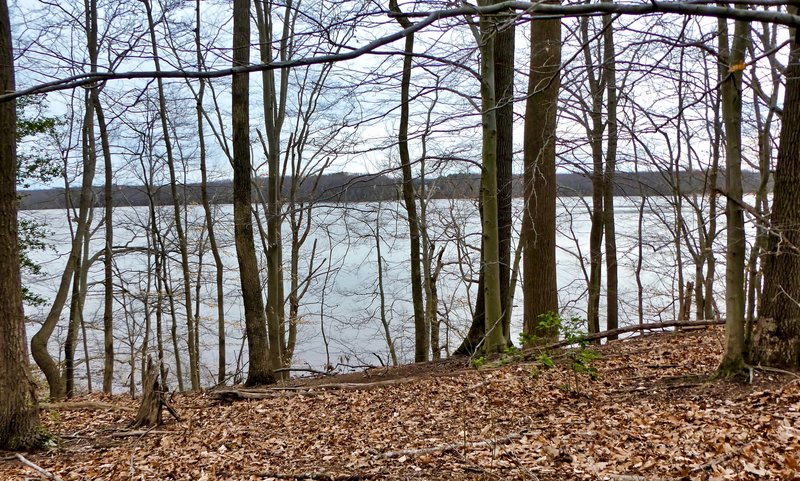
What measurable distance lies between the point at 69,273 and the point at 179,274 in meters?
9.11

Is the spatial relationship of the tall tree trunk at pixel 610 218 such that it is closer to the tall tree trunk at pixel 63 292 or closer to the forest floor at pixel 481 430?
the forest floor at pixel 481 430

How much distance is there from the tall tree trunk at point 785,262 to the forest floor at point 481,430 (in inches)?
10.0

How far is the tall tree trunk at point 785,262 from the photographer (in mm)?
4539

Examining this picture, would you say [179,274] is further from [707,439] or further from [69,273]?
[707,439]

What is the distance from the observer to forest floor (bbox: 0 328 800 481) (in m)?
3.71

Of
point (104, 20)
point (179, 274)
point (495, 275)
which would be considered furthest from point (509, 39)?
point (179, 274)

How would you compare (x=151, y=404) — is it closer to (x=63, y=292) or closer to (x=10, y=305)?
(x=10, y=305)

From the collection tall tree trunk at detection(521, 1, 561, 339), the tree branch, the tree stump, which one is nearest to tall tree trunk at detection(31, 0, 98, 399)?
the tree stump

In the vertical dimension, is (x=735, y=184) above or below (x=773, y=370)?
above

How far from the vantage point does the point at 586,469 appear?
3609 millimetres

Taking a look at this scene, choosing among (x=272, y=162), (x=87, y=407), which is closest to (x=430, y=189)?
(x=272, y=162)

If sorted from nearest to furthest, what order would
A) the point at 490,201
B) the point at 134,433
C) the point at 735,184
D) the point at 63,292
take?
1. the point at 735,184
2. the point at 134,433
3. the point at 490,201
4. the point at 63,292

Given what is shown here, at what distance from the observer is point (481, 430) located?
4746 millimetres

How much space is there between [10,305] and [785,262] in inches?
281
